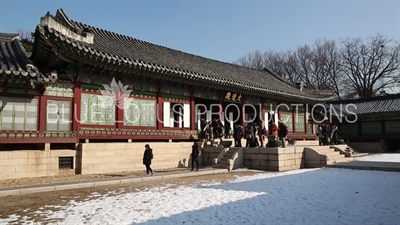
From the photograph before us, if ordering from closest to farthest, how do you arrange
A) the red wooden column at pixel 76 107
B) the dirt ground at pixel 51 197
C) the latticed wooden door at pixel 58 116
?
the dirt ground at pixel 51 197, the latticed wooden door at pixel 58 116, the red wooden column at pixel 76 107

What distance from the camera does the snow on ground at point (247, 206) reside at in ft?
20.6

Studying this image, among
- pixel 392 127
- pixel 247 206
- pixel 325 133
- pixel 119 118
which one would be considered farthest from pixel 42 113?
pixel 392 127

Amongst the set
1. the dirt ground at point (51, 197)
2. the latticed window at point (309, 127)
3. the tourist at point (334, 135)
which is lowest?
the dirt ground at point (51, 197)

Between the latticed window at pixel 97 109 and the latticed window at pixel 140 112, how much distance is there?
0.76 metres

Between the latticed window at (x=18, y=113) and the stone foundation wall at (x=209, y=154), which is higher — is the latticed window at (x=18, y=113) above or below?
above

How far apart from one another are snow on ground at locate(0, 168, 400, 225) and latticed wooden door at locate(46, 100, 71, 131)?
5962 millimetres

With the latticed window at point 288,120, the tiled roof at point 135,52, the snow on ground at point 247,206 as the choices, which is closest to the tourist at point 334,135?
the latticed window at point 288,120

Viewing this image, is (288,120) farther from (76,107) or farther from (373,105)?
(76,107)

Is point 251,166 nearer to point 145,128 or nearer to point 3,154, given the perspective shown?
point 145,128

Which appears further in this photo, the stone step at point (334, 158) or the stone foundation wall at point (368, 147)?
the stone foundation wall at point (368, 147)

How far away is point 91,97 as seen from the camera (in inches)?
563


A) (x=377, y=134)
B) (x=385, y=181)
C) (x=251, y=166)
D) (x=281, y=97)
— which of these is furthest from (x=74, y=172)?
(x=377, y=134)

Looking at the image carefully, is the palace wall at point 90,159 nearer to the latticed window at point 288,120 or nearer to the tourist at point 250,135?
the tourist at point 250,135

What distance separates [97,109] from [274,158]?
30.0 ft
